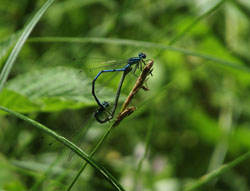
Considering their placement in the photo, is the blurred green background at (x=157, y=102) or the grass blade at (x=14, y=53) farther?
the blurred green background at (x=157, y=102)

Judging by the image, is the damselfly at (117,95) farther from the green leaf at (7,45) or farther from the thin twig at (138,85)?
the green leaf at (7,45)

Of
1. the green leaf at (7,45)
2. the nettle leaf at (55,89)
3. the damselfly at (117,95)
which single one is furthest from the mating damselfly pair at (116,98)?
Answer: the green leaf at (7,45)

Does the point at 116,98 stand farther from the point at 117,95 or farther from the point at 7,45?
the point at 7,45

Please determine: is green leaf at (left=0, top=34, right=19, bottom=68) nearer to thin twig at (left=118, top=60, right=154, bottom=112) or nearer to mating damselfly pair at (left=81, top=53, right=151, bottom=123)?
mating damselfly pair at (left=81, top=53, right=151, bottom=123)

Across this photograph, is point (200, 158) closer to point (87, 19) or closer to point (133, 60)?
point (87, 19)

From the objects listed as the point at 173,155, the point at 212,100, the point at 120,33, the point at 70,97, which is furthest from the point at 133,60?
the point at 212,100

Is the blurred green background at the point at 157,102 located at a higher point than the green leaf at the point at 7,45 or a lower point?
higher

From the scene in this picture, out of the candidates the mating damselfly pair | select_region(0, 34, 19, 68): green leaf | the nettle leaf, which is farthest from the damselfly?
select_region(0, 34, 19, 68): green leaf
